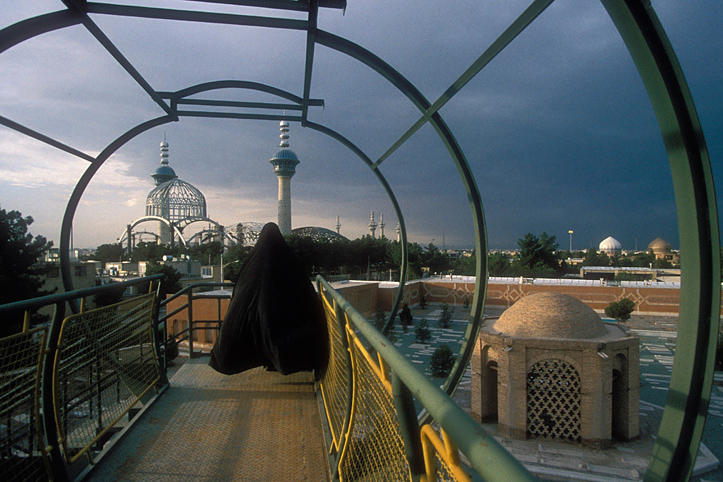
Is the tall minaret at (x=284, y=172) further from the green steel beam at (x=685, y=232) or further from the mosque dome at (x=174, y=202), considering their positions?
the green steel beam at (x=685, y=232)

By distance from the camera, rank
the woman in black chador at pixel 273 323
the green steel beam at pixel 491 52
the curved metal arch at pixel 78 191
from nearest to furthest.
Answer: the green steel beam at pixel 491 52 < the woman in black chador at pixel 273 323 < the curved metal arch at pixel 78 191

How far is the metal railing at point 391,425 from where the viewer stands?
62 centimetres

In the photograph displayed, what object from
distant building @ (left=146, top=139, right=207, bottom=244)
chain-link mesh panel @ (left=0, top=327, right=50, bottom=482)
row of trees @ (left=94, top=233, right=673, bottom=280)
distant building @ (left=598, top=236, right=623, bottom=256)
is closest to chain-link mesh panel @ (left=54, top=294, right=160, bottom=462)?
chain-link mesh panel @ (left=0, top=327, right=50, bottom=482)

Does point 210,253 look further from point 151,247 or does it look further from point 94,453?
point 94,453

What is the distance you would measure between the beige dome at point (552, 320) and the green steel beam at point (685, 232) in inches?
585

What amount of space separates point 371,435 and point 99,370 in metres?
2.04

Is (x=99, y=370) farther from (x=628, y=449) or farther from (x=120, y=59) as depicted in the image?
(x=628, y=449)

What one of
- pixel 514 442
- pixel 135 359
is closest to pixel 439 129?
pixel 135 359

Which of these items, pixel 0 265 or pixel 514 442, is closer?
pixel 514 442

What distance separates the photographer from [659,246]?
254 feet

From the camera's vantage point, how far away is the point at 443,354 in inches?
822

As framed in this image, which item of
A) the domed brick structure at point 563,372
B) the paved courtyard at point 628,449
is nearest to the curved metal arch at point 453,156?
the paved courtyard at point 628,449

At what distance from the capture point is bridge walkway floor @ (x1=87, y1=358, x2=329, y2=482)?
245 cm

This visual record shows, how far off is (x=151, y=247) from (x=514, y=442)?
54.2m
